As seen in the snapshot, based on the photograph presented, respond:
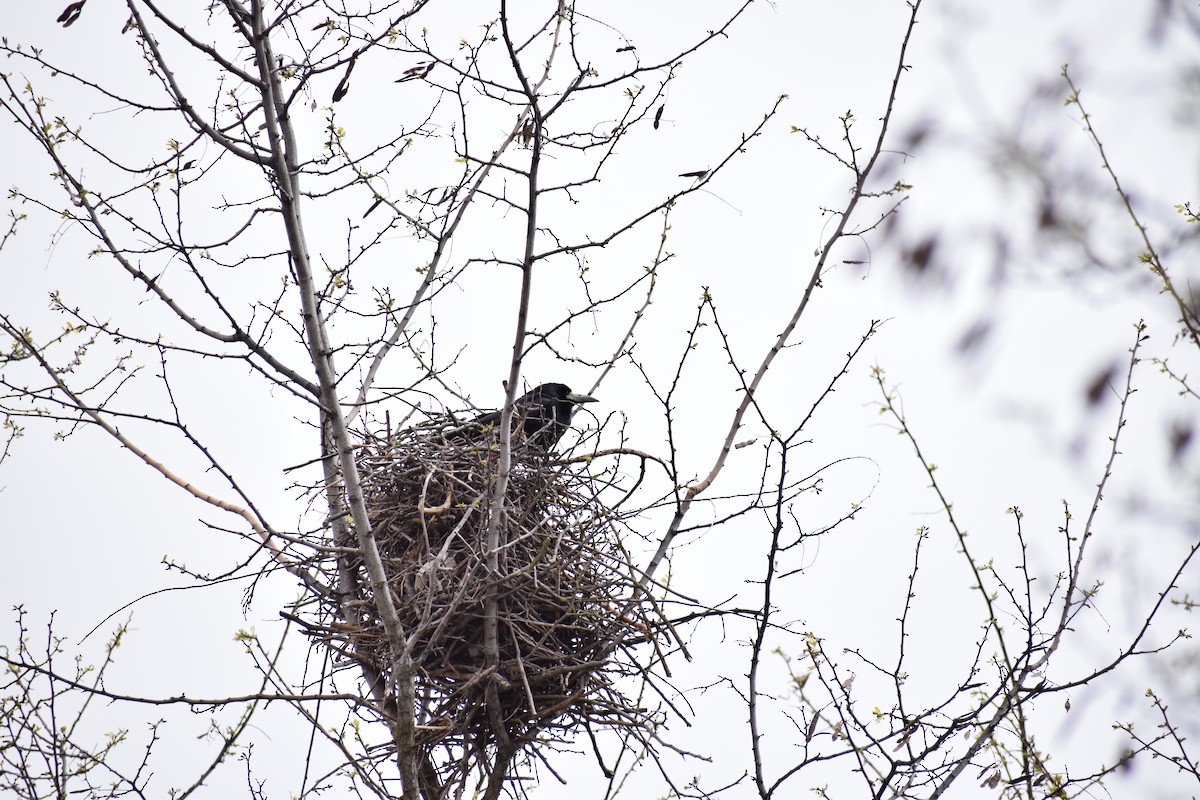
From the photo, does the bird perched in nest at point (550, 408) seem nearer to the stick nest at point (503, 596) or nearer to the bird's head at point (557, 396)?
the bird's head at point (557, 396)

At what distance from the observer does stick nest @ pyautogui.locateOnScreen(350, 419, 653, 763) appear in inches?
189

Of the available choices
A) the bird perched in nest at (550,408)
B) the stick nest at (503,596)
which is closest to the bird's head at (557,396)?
the bird perched in nest at (550,408)

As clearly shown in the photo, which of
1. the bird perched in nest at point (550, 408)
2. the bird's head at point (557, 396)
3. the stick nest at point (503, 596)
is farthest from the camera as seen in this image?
the bird's head at point (557, 396)

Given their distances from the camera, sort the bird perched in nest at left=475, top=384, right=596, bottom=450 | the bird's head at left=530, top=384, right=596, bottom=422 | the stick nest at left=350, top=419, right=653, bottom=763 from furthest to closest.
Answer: the bird's head at left=530, top=384, right=596, bottom=422, the bird perched in nest at left=475, top=384, right=596, bottom=450, the stick nest at left=350, top=419, right=653, bottom=763

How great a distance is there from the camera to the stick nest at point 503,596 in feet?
15.8

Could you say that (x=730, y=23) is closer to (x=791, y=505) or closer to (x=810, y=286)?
(x=810, y=286)

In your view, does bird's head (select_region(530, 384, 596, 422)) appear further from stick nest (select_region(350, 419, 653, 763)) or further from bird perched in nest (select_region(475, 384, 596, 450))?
stick nest (select_region(350, 419, 653, 763))

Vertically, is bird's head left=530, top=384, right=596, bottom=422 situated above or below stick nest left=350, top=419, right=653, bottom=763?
above

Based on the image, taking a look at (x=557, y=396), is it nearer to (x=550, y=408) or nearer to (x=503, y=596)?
(x=550, y=408)

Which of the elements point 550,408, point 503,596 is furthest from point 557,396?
point 503,596

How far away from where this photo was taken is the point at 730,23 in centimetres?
469

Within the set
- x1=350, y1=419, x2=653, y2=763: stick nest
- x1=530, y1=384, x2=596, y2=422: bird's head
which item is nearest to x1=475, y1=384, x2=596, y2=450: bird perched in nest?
x1=530, y1=384, x2=596, y2=422: bird's head

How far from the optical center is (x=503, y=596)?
4.87 m

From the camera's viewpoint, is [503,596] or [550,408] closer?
[503,596]
